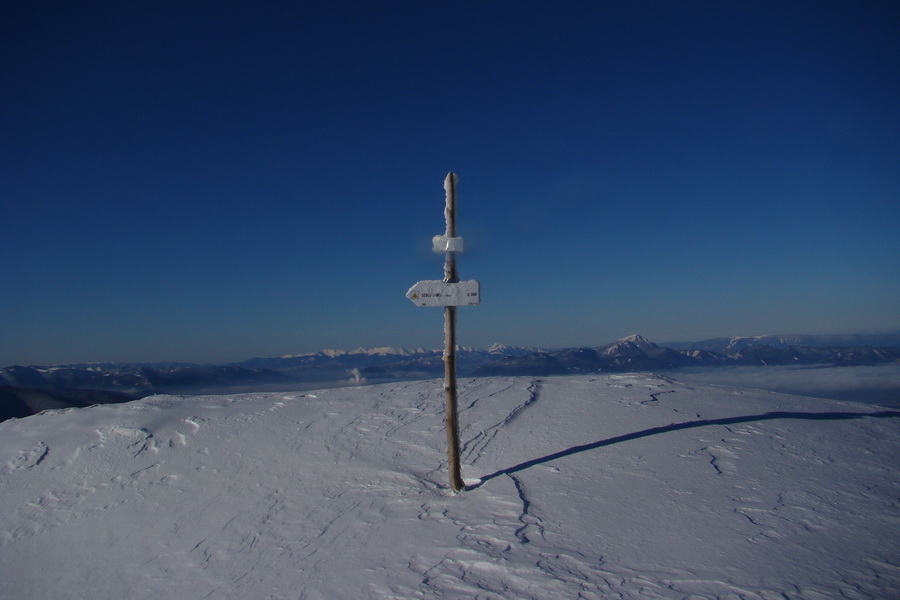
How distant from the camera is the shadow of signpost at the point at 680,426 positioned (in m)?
7.95

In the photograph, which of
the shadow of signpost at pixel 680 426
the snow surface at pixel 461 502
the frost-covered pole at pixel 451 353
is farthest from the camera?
the shadow of signpost at pixel 680 426

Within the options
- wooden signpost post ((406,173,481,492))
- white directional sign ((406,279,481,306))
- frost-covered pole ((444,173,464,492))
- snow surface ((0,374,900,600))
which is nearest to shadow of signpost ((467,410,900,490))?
snow surface ((0,374,900,600))

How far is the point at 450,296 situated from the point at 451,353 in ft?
3.15

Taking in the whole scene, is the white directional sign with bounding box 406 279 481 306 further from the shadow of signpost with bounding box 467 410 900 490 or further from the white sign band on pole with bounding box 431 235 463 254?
the shadow of signpost with bounding box 467 410 900 490

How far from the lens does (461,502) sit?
6.83 meters

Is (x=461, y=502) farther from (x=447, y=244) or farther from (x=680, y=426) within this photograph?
(x=680, y=426)

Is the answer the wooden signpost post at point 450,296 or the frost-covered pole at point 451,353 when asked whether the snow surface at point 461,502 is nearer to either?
the frost-covered pole at point 451,353

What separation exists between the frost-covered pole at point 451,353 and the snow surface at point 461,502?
→ 47 cm

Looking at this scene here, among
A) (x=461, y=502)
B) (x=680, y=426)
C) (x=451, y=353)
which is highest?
(x=451, y=353)

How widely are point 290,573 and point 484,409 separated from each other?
6.47m

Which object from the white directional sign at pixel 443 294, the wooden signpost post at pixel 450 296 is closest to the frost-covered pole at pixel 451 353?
the wooden signpost post at pixel 450 296

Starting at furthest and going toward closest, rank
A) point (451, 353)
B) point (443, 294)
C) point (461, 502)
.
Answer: point (451, 353) < point (443, 294) < point (461, 502)

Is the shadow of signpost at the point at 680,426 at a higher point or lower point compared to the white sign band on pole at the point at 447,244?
lower

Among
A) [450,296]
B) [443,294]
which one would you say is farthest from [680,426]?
[443,294]
